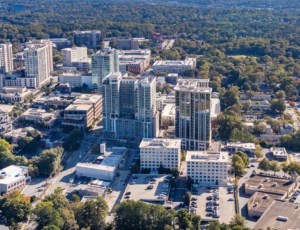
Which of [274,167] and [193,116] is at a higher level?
[193,116]

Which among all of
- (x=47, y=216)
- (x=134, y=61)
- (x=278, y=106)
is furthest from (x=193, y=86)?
(x=134, y=61)

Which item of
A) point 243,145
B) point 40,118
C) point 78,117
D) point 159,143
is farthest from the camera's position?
point 40,118

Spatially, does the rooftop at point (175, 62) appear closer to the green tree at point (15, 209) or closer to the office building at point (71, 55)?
the office building at point (71, 55)

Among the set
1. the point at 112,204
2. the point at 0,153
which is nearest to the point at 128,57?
the point at 0,153

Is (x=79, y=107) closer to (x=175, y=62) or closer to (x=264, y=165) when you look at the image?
(x=264, y=165)

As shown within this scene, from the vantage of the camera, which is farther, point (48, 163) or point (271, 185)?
point (48, 163)

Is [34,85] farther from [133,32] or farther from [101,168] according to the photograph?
[133,32]

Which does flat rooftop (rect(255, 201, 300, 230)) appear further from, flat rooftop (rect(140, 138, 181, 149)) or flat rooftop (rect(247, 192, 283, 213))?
flat rooftop (rect(140, 138, 181, 149))

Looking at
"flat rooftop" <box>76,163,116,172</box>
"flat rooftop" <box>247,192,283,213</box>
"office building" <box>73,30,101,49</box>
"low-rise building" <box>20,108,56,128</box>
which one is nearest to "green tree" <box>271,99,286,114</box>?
"flat rooftop" <box>247,192,283,213</box>
